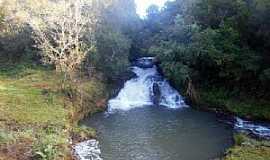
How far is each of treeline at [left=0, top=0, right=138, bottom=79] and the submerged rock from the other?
9.39 meters

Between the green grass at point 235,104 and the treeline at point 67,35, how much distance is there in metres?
9.36

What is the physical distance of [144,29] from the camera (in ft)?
199

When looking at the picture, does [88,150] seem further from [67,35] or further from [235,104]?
[235,104]

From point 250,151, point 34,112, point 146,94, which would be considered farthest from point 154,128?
point 146,94

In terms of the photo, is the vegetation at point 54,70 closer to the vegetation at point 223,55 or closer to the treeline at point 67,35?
the treeline at point 67,35

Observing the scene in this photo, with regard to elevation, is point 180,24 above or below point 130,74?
above

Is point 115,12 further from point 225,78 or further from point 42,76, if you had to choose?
point 225,78

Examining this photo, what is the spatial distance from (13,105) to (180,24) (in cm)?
1854

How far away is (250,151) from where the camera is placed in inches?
1036

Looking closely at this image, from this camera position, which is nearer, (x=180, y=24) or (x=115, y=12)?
(x=180, y=24)

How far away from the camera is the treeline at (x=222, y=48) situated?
128 ft

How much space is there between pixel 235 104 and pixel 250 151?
12.9 m

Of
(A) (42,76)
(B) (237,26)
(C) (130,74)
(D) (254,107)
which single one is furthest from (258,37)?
(A) (42,76)

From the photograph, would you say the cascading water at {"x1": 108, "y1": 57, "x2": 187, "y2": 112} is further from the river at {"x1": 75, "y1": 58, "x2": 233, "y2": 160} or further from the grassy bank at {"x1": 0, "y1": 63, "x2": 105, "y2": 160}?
the grassy bank at {"x1": 0, "y1": 63, "x2": 105, "y2": 160}
